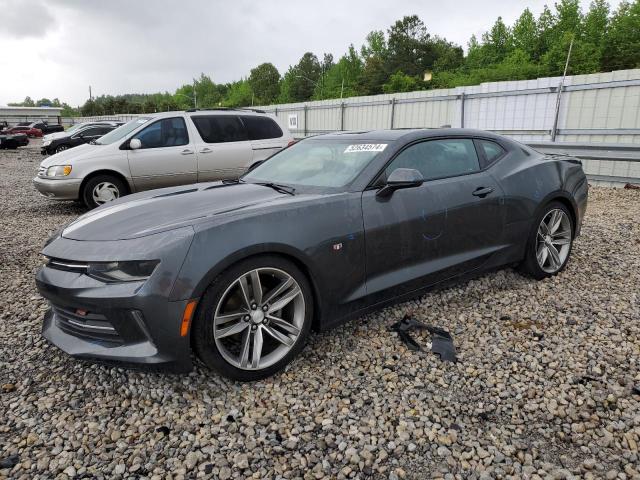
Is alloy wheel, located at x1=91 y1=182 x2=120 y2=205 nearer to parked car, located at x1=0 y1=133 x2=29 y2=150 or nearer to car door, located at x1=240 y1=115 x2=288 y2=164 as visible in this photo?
car door, located at x1=240 y1=115 x2=288 y2=164

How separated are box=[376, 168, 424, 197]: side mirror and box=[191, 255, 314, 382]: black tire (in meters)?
0.86

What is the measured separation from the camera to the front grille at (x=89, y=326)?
2.46 metres

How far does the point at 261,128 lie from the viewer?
8570mm

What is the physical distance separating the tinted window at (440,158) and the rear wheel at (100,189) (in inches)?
229

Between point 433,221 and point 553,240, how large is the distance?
5.64ft

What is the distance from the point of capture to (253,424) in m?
2.41

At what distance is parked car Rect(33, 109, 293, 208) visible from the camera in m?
7.53

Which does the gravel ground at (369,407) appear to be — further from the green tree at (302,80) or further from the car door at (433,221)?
the green tree at (302,80)

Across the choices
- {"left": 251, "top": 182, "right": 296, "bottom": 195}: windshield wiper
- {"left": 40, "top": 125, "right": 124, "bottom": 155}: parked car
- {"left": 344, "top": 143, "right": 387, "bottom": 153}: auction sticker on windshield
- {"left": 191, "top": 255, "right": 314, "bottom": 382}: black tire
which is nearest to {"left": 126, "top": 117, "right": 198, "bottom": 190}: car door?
{"left": 251, "top": 182, "right": 296, "bottom": 195}: windshield wiper

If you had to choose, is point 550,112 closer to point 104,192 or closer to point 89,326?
point 104,192

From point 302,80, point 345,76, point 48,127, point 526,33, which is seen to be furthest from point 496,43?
point 48,127

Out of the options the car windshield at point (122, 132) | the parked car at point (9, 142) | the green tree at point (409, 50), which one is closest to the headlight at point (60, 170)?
the car windshield at point (122, 132)

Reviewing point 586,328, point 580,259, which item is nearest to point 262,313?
point 586,328

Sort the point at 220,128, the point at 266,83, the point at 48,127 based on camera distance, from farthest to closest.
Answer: the point at 266,83, the point at 48,127, the point at 220,128
